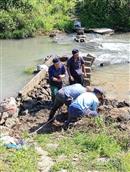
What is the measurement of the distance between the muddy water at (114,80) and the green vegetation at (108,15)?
11606 millimetres

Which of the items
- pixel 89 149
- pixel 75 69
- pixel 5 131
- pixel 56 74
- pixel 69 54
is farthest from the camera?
pixel 69 54

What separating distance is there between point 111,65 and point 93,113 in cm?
959

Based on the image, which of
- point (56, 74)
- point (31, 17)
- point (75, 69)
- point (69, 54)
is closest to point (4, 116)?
point (56, 74)

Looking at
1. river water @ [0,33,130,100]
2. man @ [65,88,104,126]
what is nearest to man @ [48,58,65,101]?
man @ [65,88,104,126]

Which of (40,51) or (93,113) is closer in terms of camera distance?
(93,113)

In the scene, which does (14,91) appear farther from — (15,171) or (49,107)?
(15,171)

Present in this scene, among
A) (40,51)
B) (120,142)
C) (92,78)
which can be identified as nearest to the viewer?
(120,142)

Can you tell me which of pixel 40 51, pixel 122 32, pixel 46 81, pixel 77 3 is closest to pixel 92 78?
pixel 46 81

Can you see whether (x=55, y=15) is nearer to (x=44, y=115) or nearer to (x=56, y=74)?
(x=56, y=74)

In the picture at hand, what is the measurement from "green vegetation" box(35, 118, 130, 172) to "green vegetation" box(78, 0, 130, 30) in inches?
840

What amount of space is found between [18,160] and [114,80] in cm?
936

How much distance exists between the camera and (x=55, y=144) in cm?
1041

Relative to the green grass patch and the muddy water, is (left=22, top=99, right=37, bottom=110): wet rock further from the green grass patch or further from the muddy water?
the green grass patch

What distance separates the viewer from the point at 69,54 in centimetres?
2300
